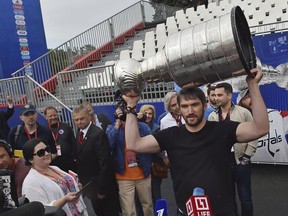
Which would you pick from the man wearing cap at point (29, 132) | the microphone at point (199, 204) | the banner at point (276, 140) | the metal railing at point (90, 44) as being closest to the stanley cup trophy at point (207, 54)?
the microphone at point (199, 204)

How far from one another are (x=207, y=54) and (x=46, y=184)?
1.57 metres

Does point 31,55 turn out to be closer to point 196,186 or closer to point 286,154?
point 286,154

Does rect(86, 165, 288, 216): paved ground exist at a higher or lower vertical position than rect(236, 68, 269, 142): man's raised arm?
lower

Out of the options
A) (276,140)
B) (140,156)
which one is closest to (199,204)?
(140,156)

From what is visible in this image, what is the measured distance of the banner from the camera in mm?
5180

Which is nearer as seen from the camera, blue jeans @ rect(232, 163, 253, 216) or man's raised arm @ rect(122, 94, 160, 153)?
man's raised arm @ rect(122, 94, 160, 153)

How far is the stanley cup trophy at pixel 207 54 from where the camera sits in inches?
64.3

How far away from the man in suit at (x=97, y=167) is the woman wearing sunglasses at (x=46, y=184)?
63 cm

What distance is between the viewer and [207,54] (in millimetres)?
1665

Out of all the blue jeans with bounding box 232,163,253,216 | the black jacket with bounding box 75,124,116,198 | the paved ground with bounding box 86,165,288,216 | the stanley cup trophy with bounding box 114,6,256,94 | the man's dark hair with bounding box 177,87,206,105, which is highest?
the stanley cup trophy with bounding box 114,6,256,94

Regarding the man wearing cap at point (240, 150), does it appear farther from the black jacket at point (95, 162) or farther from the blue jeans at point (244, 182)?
the black jacket at point (95, 162)

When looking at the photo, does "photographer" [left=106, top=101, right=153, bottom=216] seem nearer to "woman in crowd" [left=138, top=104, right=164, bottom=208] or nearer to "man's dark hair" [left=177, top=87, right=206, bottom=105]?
"woman in crowd" [left=138, top=104, right=164, bottom=208]

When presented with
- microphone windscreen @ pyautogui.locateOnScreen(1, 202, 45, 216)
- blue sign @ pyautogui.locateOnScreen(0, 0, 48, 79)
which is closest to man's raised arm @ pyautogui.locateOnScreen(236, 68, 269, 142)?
Answer: microphone windscreen @ pyautogui.locateOnScreen(1, 202, 45, 216)

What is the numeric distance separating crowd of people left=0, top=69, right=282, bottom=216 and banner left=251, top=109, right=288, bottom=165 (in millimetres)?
1964
